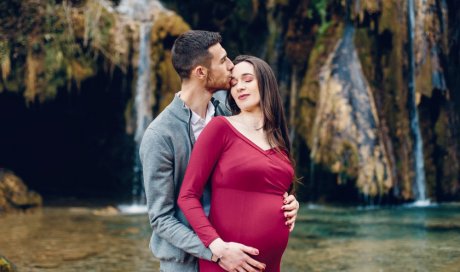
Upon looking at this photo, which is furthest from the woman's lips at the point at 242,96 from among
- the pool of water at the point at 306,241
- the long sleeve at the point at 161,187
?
the pool of water at the point at 306,241

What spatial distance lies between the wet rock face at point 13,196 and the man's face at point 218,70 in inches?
366

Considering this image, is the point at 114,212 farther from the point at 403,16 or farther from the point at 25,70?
the point at 403,16

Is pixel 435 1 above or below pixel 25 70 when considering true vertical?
above

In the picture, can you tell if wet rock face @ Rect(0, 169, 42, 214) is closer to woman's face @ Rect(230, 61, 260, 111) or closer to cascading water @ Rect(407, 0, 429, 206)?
cascading water @ Rect(407, 0, 429, 206)

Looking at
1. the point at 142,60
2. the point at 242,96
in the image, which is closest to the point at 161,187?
the point at 242,96

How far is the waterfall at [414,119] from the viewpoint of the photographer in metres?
13.9

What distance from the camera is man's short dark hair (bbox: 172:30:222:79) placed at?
10.4ft

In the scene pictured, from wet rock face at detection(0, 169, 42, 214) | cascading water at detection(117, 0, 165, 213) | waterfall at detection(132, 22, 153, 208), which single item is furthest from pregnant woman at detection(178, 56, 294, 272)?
waterfall at detection(132, 22, 153, 208)

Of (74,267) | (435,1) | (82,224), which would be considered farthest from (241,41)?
(74,267)

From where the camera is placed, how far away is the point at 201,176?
117 inches

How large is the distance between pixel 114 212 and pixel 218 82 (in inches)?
367

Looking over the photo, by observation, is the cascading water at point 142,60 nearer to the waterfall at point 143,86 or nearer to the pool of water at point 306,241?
the waterfall at point 143,86

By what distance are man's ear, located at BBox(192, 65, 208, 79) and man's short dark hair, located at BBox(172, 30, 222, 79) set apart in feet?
0.05

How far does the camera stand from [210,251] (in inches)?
116
